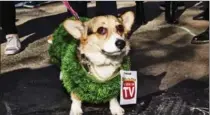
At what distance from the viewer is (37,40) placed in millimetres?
4461

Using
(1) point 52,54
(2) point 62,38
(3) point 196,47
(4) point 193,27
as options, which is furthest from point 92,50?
(4) point 193,27

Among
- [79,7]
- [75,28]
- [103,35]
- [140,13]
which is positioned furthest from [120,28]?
[140,13]

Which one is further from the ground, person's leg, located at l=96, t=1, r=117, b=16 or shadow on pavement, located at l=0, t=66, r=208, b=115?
person's leg, located at l=96, t=1, r=117, b=16

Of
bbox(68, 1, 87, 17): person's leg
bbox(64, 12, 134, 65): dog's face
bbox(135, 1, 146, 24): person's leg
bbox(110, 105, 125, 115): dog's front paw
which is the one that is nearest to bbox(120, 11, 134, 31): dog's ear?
bbox(64, 12, 134, 65): dog's face

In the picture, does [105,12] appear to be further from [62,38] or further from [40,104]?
[40,104]

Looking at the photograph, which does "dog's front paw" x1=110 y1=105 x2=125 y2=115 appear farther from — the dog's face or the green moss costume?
the dog's face

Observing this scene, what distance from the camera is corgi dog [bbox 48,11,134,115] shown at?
2.42 meters

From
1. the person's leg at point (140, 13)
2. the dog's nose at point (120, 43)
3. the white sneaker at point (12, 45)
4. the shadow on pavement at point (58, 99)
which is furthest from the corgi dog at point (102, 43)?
the person's leg at point (140, 13)

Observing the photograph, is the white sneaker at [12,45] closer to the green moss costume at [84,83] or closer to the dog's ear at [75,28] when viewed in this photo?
the green moss costume at [84,83]

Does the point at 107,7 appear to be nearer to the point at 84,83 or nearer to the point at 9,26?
the point at 9,26

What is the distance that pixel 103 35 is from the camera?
8.00 feet

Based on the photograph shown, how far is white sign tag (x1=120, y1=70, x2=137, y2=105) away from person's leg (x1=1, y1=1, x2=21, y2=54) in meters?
1.72

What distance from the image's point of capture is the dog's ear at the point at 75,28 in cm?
253

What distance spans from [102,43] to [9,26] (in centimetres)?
193
